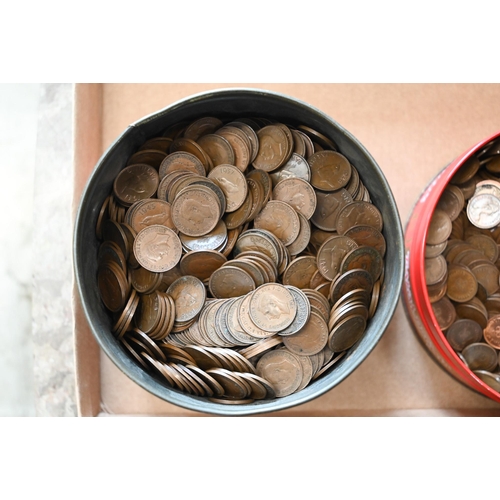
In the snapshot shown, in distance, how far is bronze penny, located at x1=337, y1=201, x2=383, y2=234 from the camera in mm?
857

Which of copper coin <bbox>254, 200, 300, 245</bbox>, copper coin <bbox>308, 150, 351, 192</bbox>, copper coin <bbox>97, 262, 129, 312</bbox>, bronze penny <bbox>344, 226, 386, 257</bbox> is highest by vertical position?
copper coin <bbox>308, 150, 351, 192</bbox>

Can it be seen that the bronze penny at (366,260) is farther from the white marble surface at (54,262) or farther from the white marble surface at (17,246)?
the white marble surface at (17,246)

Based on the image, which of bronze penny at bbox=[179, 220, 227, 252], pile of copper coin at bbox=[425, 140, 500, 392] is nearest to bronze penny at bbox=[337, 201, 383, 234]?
pile of copper coin at bbox=[425, 140, 500, 392]

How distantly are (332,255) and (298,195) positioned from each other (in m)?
0.14

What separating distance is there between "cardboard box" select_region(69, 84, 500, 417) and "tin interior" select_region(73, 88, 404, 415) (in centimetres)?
19

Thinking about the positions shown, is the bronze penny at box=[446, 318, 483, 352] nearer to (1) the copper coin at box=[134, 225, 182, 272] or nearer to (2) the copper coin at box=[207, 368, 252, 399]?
(2) the copper coin at box=[207, 368, 252, 399]

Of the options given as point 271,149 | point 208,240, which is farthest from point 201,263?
point 271,149

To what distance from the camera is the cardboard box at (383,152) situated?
0.98 meters

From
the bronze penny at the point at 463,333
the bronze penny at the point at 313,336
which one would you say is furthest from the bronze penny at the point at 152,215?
the bronze penny at the point at 463,333

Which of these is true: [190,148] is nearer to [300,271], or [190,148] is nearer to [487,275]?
[300,271]

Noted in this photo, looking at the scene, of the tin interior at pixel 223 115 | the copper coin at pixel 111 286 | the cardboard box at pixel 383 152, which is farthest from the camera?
Answer: the cardboard box at pixel 383 152

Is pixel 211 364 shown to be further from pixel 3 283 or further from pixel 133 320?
pixel 3 283

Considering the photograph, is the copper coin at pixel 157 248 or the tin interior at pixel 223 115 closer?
the tin interior at pixel 223 115

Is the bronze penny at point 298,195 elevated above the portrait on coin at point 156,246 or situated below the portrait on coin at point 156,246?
above
